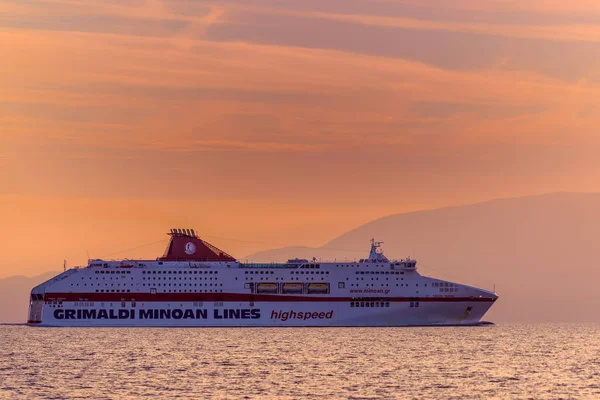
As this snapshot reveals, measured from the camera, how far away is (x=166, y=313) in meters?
129

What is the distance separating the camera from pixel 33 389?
65.8 meters

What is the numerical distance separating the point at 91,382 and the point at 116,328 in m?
69.8


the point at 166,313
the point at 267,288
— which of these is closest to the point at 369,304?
the point at 267,288

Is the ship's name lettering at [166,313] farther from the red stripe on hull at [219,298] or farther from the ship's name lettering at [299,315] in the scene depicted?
the ship's name lettering at [299,315]

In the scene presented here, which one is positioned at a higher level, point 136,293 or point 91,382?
point 136,293

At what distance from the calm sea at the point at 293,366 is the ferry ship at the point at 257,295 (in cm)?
628

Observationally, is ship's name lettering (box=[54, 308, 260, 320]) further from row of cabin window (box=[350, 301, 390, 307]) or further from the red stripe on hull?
row of cabin window (box=[350, 301, 390, 307])

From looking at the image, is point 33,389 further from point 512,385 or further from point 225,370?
point 512,385

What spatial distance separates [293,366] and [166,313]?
5154 cm

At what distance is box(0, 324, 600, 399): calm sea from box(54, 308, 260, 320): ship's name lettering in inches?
284

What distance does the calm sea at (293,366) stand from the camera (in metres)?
64.8

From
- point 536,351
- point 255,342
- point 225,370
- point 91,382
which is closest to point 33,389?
point 91,382

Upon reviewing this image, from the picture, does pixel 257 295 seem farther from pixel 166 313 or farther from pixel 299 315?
pixel 166 313

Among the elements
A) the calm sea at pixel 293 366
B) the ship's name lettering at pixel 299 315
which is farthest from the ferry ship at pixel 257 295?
the calm sea at pixel 293 366
